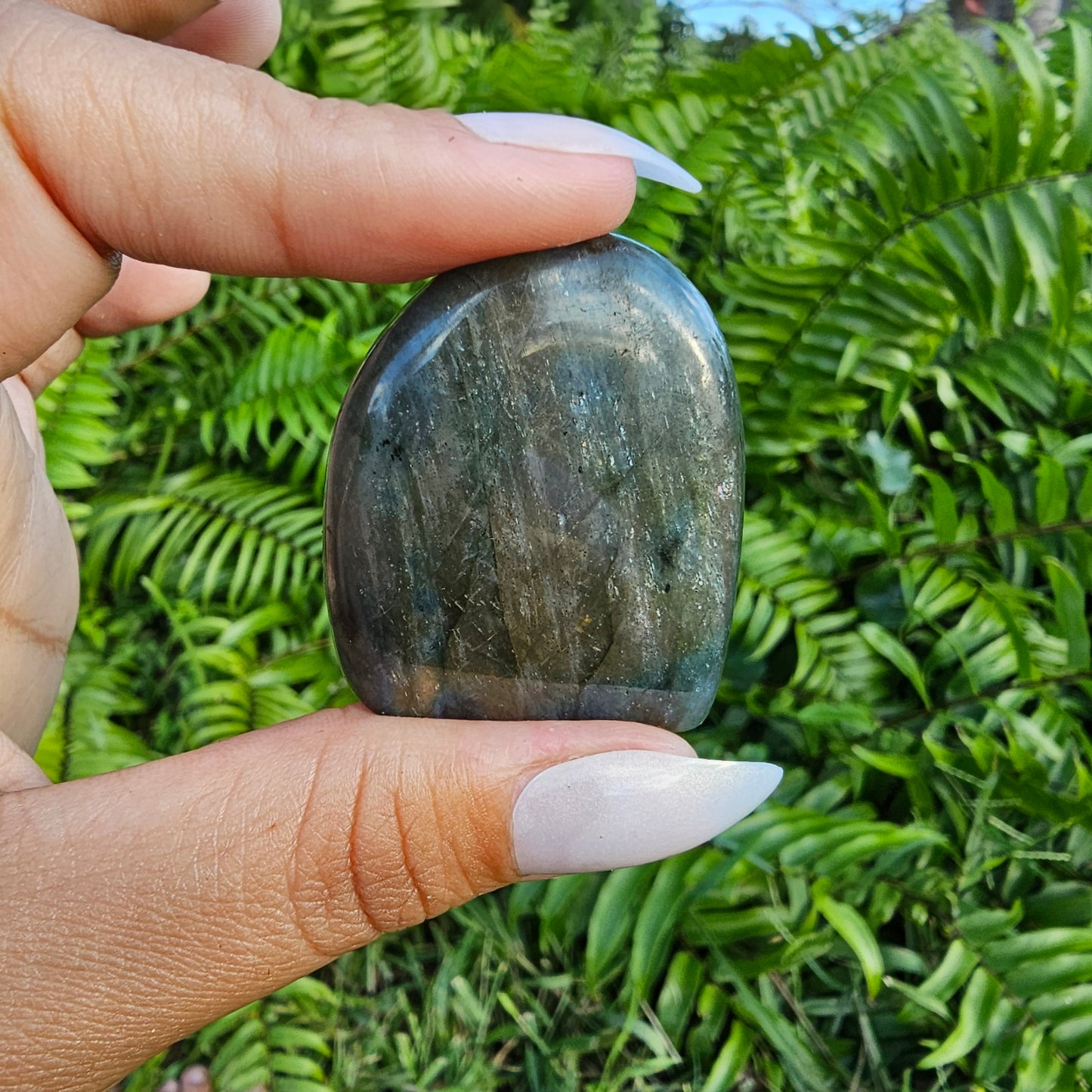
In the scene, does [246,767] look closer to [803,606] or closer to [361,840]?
[361,840]

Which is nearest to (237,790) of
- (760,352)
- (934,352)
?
(760,352)

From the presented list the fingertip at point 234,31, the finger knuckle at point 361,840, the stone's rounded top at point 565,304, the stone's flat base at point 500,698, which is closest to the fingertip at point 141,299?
the fingertip at point 234,31

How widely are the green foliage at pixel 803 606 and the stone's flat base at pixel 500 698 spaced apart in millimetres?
680

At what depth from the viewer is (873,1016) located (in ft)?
5.90

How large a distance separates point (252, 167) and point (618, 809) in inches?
34.8

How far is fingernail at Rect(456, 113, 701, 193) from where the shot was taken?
1101mm

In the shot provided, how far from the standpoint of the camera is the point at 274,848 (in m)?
0.96

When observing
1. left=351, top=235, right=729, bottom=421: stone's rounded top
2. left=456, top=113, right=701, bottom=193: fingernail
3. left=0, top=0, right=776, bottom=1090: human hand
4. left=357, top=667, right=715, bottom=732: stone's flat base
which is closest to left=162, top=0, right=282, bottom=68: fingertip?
left=0, top=0, right=776, bottom=1090: human hand

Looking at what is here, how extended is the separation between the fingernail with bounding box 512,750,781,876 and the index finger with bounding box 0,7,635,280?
26.1 inches

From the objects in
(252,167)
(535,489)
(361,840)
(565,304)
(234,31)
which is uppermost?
(234,31)

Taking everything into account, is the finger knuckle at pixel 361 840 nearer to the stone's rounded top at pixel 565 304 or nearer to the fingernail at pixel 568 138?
the stone's rounded top at pixel 565 304

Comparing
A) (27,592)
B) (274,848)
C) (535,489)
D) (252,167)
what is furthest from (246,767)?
(252,167)

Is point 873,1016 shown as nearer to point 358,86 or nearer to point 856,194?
point 856,194

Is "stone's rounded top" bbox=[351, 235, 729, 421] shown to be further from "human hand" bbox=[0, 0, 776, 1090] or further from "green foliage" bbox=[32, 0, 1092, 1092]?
"green foliage" bbox=[32, 0, 1092, 1092]
